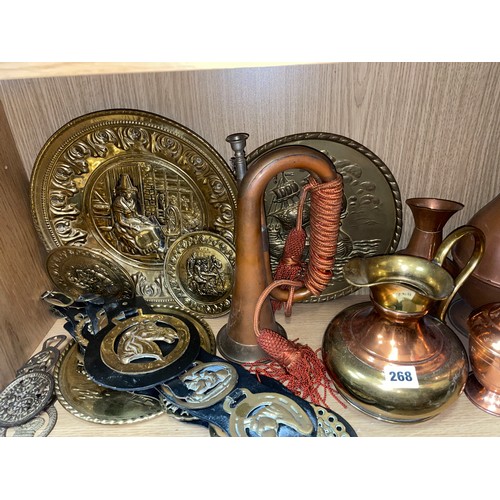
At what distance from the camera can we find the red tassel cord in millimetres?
653

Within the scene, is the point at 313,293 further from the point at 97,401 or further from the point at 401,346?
the point at 97,401

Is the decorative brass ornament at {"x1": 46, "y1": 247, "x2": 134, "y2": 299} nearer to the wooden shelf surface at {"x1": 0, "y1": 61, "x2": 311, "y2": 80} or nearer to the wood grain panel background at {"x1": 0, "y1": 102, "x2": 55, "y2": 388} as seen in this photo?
the wood grain panel background at {"x1": 0, "y1": 102, "x2": 55, "y2": 388}

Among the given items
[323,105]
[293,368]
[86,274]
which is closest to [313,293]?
[293,368]

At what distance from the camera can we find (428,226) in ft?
2.30

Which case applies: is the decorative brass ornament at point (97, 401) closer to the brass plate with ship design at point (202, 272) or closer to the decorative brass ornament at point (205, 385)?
the decorative brass ornament at point (205, 385)

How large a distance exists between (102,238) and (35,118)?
0.28 metres

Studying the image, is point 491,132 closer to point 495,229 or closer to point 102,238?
point 495,229

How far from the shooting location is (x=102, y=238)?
83 centimetres

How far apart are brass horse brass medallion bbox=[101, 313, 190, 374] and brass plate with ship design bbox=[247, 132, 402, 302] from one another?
0.26 metres

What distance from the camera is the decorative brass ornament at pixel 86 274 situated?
2.70ft

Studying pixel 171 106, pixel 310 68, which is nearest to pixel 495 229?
pixel 310 68

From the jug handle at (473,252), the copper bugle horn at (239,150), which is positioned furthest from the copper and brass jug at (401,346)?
the copper bugle horn at (239,150)

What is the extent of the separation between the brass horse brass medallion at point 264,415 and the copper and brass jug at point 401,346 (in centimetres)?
9

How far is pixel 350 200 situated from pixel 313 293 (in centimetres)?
22
